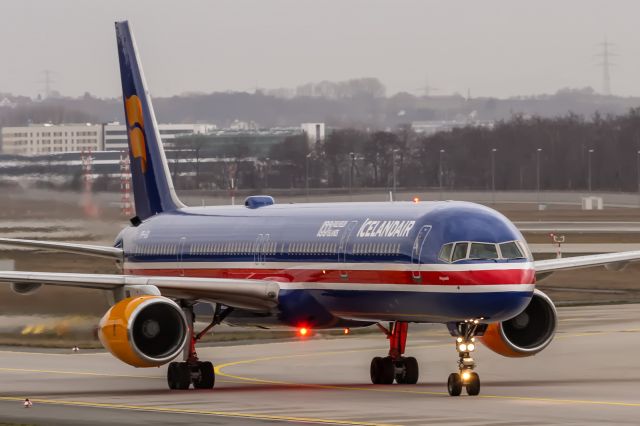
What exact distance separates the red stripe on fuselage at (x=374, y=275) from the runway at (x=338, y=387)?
234 centimetres

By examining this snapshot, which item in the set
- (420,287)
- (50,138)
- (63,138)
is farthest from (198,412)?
(63,138)

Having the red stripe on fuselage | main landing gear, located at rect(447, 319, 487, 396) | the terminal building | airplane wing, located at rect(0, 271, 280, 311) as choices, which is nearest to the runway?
main landing gear, located at rect(447, 319, 487, 396)

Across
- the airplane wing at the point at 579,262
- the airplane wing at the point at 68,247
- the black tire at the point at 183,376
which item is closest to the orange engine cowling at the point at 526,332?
the airplane wing at the point at 579,262

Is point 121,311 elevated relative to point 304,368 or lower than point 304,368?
elevated

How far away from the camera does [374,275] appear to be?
33469 mm

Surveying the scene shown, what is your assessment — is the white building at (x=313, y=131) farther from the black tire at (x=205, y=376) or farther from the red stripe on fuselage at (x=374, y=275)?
the black tire at (x=205, y=376)

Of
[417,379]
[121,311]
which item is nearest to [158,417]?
[121,311]

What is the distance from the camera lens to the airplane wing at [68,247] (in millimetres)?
39900

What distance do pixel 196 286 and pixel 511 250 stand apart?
7.55 meters

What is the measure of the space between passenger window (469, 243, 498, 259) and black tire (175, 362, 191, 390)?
26.0ft

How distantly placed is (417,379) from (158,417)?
9401 mm

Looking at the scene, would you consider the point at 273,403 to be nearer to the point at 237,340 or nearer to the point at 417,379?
the point at 417,379

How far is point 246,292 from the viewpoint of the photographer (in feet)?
117

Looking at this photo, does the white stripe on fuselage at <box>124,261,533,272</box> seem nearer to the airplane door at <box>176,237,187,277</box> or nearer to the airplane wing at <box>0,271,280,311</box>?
the airplane door at <box>176,237,187,277</box>
